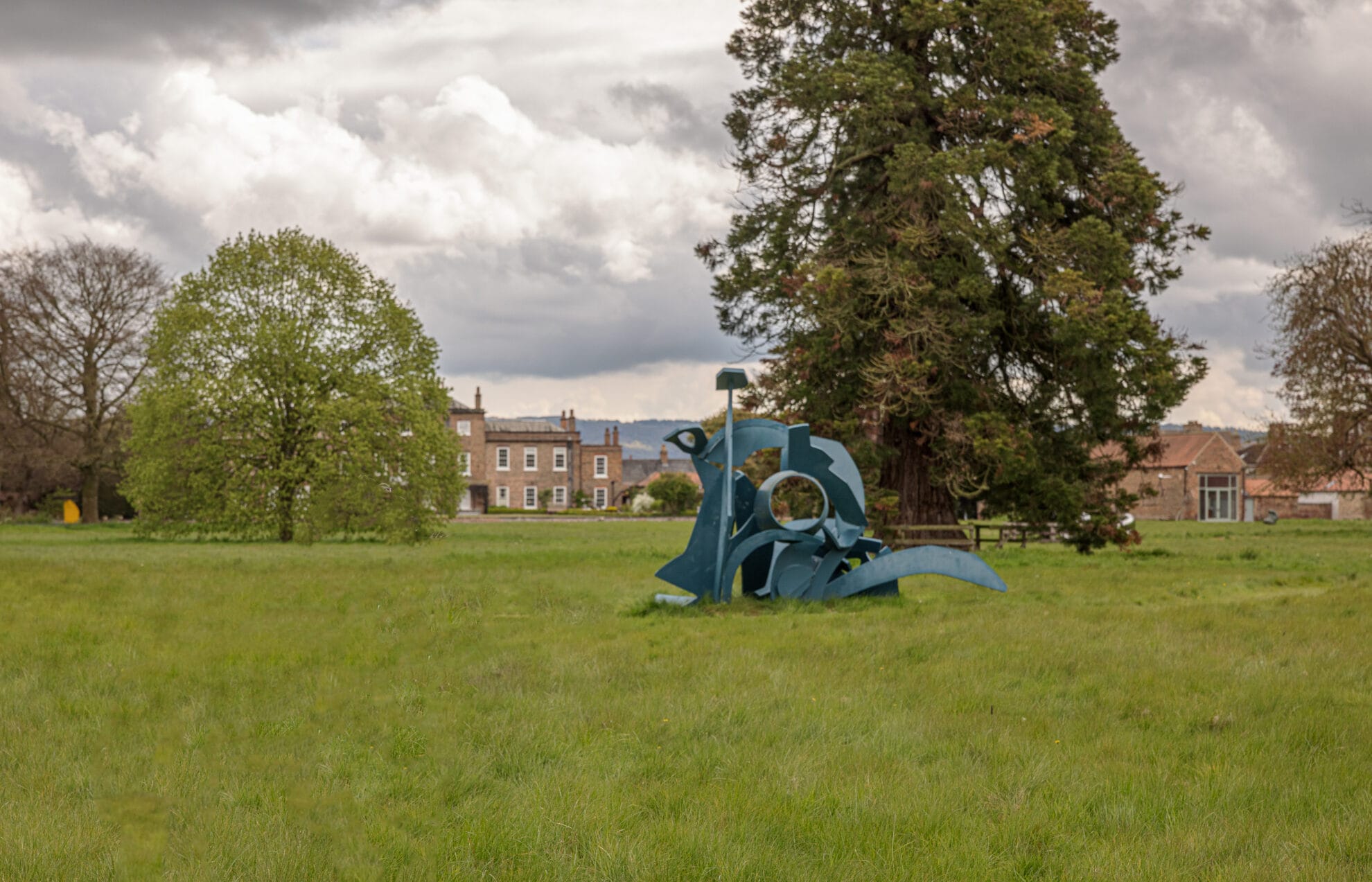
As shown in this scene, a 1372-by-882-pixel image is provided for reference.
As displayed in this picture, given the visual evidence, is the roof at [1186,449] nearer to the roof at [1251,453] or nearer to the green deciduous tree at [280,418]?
the roof at [1251,453]

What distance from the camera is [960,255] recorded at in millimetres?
22828

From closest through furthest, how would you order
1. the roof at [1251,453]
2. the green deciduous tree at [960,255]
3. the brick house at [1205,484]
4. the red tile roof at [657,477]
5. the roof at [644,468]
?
1. the green deciduous tree at [960,255]
2. the brick house at [1205,484]
3. the red tile roof at [657,477]
4. the roof at [1251,453]
5. the roof at [644,468]

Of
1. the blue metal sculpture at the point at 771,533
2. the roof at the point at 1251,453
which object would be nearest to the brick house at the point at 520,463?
the roof at the point at 1251,453

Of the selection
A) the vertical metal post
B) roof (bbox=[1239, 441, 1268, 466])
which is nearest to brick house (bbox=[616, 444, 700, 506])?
roof (bbox=[1239, 441, 1268, 466])

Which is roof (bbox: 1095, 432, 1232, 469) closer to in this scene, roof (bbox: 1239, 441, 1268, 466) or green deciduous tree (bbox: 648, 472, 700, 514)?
roof (bbox: 1239, 441, 1268, 466)

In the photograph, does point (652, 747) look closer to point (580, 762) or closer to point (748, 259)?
point (580, 762)

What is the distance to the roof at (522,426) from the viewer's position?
80.4m

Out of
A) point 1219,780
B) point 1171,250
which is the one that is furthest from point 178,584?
point 1171,250

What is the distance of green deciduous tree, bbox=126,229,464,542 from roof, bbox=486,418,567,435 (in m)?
47.2

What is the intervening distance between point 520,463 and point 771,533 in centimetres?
6699

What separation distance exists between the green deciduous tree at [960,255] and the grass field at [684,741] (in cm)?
948

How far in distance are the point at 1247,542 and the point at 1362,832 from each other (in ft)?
107

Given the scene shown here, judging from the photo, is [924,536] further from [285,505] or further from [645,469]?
[645,469]

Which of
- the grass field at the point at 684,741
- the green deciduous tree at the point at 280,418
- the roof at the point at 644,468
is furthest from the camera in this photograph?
the roof at the point at 644,468
